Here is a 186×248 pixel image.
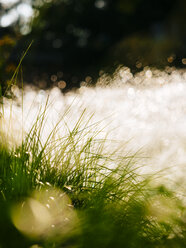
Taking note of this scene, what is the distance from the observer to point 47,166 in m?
1.28

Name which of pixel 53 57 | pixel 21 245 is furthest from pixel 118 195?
pixel 53 57

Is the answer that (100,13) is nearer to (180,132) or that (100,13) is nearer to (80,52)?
(80,52)

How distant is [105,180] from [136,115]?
1.99 ft

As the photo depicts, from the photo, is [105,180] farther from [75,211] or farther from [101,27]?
[101,27]

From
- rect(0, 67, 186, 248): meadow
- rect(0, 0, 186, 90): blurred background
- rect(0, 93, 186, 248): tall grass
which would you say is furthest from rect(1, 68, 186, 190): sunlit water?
rect(0, 0, 186, 90): blurred background

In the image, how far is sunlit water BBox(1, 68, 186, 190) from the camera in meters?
1.53

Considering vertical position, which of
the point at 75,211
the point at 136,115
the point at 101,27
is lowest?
the point at 75,211

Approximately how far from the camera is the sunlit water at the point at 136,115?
5.02 ft

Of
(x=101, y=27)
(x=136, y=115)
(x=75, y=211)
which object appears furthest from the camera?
(x=101, y=27)

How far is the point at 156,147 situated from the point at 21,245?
2.92ft

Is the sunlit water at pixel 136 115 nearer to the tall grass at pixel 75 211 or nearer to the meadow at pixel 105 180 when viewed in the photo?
the meadow at pixel 105 180

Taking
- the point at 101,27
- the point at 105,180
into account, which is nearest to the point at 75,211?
the point at 105,180

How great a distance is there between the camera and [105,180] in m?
1.23

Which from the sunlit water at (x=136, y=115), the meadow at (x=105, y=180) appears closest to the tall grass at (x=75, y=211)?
the meadow at (x=105, y=180)
